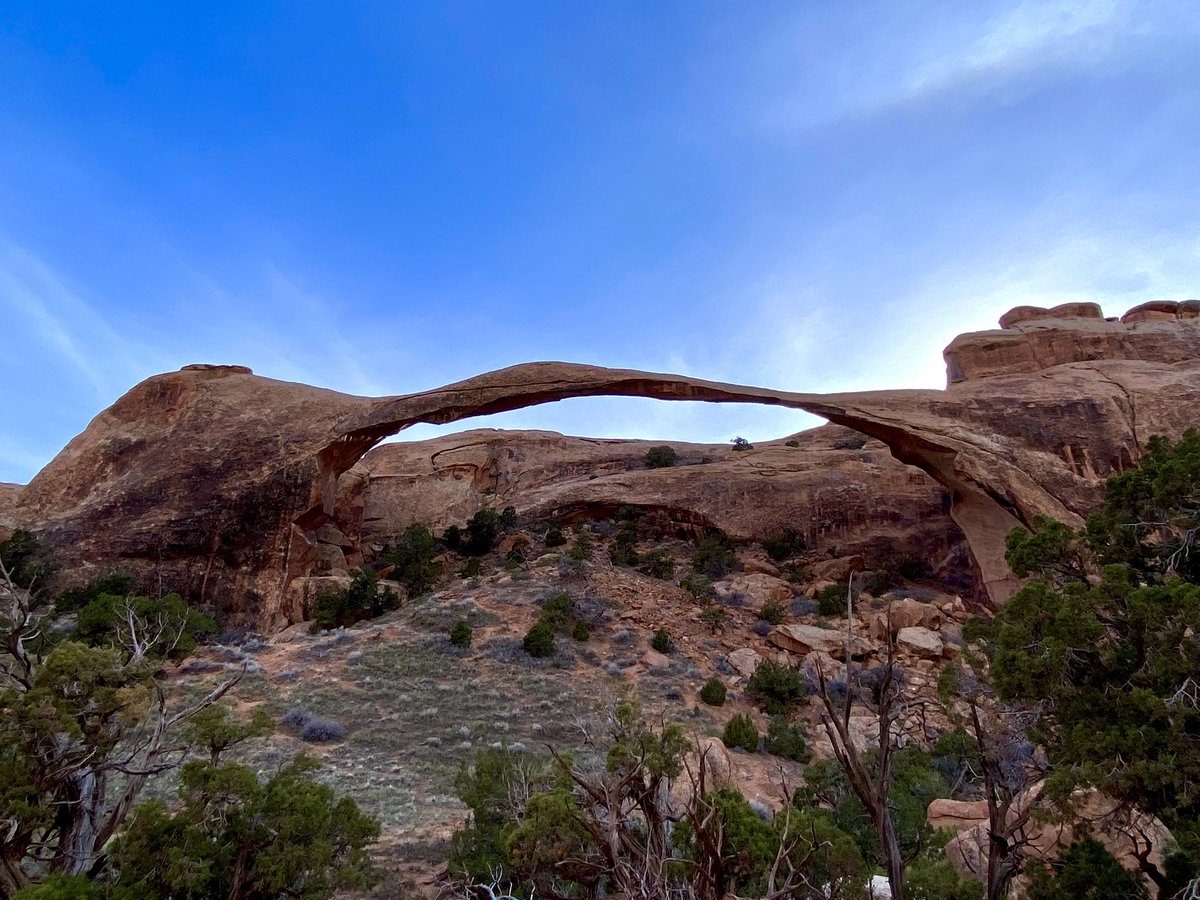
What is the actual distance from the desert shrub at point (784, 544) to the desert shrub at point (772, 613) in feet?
14.2

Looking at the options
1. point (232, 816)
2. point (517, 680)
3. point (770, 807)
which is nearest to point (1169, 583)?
point (770, 807)

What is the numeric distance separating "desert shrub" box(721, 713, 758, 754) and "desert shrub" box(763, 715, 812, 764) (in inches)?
9.9

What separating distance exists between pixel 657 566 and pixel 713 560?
174cm

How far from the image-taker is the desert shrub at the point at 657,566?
61.5 ft

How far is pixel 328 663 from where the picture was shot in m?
12.2

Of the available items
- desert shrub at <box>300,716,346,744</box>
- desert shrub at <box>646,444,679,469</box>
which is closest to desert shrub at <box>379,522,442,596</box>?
desert shrub at <box>300,716,346,744</box>

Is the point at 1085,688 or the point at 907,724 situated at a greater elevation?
the point at 1085,688

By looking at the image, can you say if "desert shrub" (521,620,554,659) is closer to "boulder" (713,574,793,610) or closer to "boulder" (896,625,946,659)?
"boulder" (713,574,793,610)

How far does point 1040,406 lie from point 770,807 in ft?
36.2

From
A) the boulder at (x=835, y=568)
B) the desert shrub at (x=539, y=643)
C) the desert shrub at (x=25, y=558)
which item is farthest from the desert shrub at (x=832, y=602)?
the desert shrub at (x=25, y=558)

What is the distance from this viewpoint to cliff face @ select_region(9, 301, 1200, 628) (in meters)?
13.8

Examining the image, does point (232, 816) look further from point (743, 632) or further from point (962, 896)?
point (743, 632)

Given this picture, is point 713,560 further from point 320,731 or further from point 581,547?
point 320,731

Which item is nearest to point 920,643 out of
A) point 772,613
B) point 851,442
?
point 772,613
